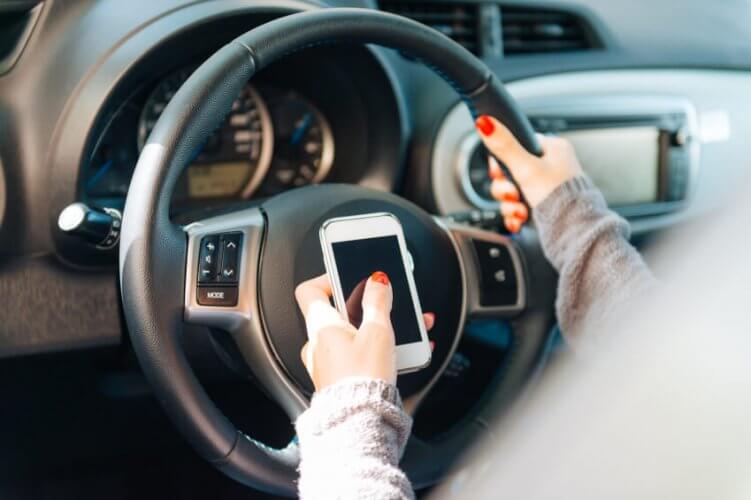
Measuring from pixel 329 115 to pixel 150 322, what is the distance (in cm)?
56

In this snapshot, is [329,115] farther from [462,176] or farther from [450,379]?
[450,379]

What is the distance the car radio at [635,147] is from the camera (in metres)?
1.32

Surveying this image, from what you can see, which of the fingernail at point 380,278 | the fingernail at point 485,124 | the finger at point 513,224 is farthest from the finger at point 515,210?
the fingernail at point 380,278

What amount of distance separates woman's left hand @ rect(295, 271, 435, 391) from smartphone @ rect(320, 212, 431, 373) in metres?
0.04

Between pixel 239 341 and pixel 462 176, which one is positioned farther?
pixel 462 176

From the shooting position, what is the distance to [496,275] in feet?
3.22

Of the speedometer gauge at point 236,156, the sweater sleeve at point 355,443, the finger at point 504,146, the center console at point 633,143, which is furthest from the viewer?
the center console at point 633,143

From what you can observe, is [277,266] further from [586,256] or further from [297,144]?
[297,144]

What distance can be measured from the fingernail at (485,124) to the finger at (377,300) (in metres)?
0.23

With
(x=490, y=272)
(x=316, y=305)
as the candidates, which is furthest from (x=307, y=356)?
(x=490, y=272)

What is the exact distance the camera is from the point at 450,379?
1.21 metres

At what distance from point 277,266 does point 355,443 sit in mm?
267

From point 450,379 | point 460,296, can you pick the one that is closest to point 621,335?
point 460,296

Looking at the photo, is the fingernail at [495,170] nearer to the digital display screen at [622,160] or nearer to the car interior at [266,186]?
the car interior at [266,186]
